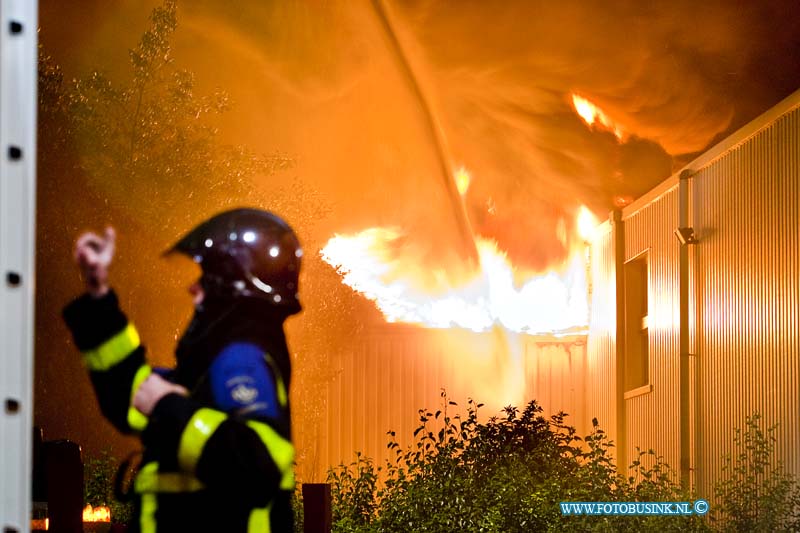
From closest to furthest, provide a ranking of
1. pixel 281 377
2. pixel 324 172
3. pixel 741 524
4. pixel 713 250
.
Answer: pixel 281 377
pixel 741 524
pixel 713 250
pixel 324 172

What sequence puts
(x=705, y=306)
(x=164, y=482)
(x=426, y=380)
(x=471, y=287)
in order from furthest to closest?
(x=471, y=287), (x=426, y=380), (x=705, y=306), (x=164, y=482)

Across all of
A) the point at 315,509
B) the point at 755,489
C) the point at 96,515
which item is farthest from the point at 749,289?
the point at 96,515

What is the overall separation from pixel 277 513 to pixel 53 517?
3364mm

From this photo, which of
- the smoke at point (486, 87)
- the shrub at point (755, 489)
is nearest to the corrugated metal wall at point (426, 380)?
the smoke at point (486, 87)

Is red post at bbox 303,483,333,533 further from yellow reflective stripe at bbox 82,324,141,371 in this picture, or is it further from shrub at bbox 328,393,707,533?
yellow reflective stripe at bbox 82,324,141,371

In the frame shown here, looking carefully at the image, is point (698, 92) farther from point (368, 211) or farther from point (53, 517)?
point (53, 517)

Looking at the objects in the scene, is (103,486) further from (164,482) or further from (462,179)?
(164,482)

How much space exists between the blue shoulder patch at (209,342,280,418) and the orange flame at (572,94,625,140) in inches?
A: 479

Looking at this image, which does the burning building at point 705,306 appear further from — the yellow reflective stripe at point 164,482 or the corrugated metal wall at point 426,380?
the yellow reflective stripe at point 164,482

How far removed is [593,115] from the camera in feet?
46.4

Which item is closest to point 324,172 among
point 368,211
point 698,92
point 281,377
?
point 368,211

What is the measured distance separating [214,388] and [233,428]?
0.32 feet

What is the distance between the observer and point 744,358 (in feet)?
29.6

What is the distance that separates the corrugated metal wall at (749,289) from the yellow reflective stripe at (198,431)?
6.65m
